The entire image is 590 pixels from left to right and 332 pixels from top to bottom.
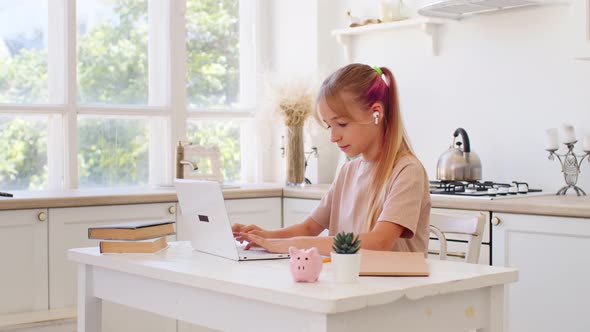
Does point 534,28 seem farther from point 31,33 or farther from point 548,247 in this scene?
point 31,33

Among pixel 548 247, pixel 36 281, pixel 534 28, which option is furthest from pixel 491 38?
pixel 36 281

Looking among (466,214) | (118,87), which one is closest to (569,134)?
(466,214)

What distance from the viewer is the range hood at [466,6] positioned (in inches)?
134

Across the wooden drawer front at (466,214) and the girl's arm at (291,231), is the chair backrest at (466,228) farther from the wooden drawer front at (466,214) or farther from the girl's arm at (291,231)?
the wooden drawer front at (466,214)

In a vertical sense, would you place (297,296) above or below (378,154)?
below

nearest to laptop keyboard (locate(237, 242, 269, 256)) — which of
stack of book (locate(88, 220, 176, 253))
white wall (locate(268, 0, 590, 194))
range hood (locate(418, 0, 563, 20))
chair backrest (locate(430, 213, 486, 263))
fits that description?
stack of book (locate(88, 220, 176, 253))

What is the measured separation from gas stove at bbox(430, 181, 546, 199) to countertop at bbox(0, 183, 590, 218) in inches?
3.2

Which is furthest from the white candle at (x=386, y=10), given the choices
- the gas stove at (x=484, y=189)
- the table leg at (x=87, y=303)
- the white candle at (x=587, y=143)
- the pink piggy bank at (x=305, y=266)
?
the pink piggy bank at (x=305, y=266)

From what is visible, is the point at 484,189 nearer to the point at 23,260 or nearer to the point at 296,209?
the point at 296,209

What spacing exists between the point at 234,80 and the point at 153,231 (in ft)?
8.14

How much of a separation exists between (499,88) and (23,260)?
2.15m

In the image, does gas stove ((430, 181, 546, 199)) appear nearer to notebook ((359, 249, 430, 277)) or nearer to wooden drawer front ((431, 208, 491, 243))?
wooden drawer front ((431, 208, 491, 243))

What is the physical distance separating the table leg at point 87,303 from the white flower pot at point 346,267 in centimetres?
82

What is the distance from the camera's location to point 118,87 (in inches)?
161
